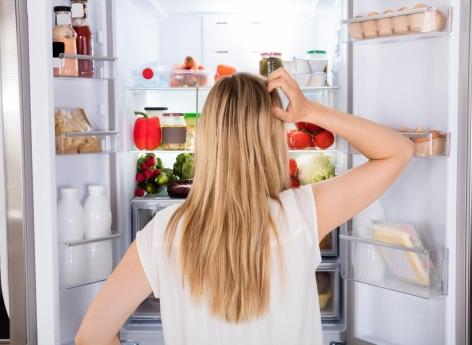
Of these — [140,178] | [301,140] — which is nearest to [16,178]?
[140,178]

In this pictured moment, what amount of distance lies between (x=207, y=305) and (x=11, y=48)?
159 centimetres

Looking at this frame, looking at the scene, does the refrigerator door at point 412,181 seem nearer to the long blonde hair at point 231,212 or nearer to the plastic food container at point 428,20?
the plastic food container at point 428,20

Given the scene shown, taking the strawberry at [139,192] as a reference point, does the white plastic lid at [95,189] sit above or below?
above

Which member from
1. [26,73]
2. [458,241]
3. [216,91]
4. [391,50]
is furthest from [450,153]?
[26,73]

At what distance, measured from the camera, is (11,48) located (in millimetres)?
2449

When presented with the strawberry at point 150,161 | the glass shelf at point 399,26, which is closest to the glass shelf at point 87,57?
the strawberry at point 150,161

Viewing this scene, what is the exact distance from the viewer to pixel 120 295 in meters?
1.25

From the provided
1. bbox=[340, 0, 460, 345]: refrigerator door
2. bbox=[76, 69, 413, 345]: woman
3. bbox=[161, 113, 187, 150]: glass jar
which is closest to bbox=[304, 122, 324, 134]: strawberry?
bbox=[340, 0, 460, 345]: refrigerator door

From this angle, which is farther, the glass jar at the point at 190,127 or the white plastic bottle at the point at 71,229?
the glass jar at the point at 190,127

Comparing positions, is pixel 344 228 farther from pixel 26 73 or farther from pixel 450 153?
pixel 26 73

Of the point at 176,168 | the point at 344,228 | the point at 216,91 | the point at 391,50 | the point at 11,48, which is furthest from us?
the point at 176,168

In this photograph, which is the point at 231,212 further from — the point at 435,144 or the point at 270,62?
the point at 270,62

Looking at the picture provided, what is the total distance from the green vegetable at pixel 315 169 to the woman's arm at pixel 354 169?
229 centimetres

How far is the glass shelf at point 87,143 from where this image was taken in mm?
2785
